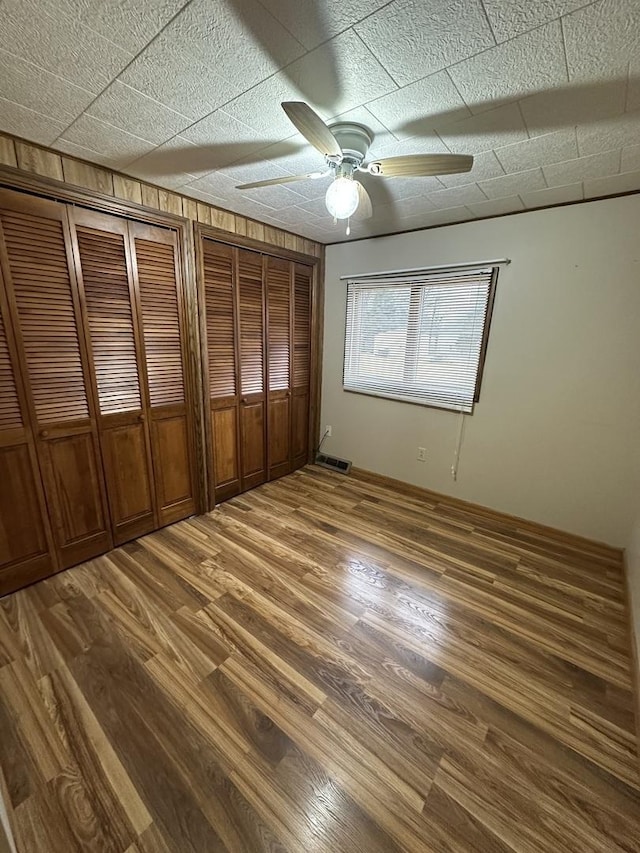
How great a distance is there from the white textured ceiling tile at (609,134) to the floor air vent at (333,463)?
9.39 feet

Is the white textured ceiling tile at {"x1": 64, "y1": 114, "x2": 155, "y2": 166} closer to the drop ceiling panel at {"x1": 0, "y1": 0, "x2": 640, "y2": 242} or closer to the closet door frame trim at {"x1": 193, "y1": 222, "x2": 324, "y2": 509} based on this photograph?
the drop ceiling panel at {"x1": 0, "y1": 0, "x2": 640, "y2": 242}

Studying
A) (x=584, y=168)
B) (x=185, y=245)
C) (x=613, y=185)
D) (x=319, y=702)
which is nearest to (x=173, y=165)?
(x=185, y=245)

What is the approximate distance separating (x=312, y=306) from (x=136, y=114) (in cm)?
216

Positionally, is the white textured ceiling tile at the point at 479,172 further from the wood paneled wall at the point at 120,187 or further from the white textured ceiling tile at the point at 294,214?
the wood paneled wall at the point at 120,187

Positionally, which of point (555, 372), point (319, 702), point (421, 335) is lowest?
point (319, 702)

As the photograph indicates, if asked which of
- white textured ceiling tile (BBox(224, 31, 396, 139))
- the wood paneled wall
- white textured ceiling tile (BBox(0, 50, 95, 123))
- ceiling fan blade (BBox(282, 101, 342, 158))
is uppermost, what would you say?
white textured ceiling tile (BBox(224, 31, 396, 139))

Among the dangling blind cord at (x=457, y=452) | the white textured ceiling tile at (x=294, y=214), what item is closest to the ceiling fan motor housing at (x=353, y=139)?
the white textured ceiling tile at (x=294, y=214)

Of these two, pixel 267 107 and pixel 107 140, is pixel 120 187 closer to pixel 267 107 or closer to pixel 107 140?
pixel 107 140

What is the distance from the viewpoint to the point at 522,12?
920mm

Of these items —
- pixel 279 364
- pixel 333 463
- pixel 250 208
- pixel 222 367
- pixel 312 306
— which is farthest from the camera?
pixel 333 463

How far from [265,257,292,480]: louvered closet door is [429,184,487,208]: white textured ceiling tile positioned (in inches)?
56.0

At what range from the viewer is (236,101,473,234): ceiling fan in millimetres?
1214

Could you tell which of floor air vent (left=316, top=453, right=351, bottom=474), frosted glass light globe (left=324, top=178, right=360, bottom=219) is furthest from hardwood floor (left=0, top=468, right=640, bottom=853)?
frosted glass light globe (left=324, top=178, right=360, bottom=219)

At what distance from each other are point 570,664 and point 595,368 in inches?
70.8
